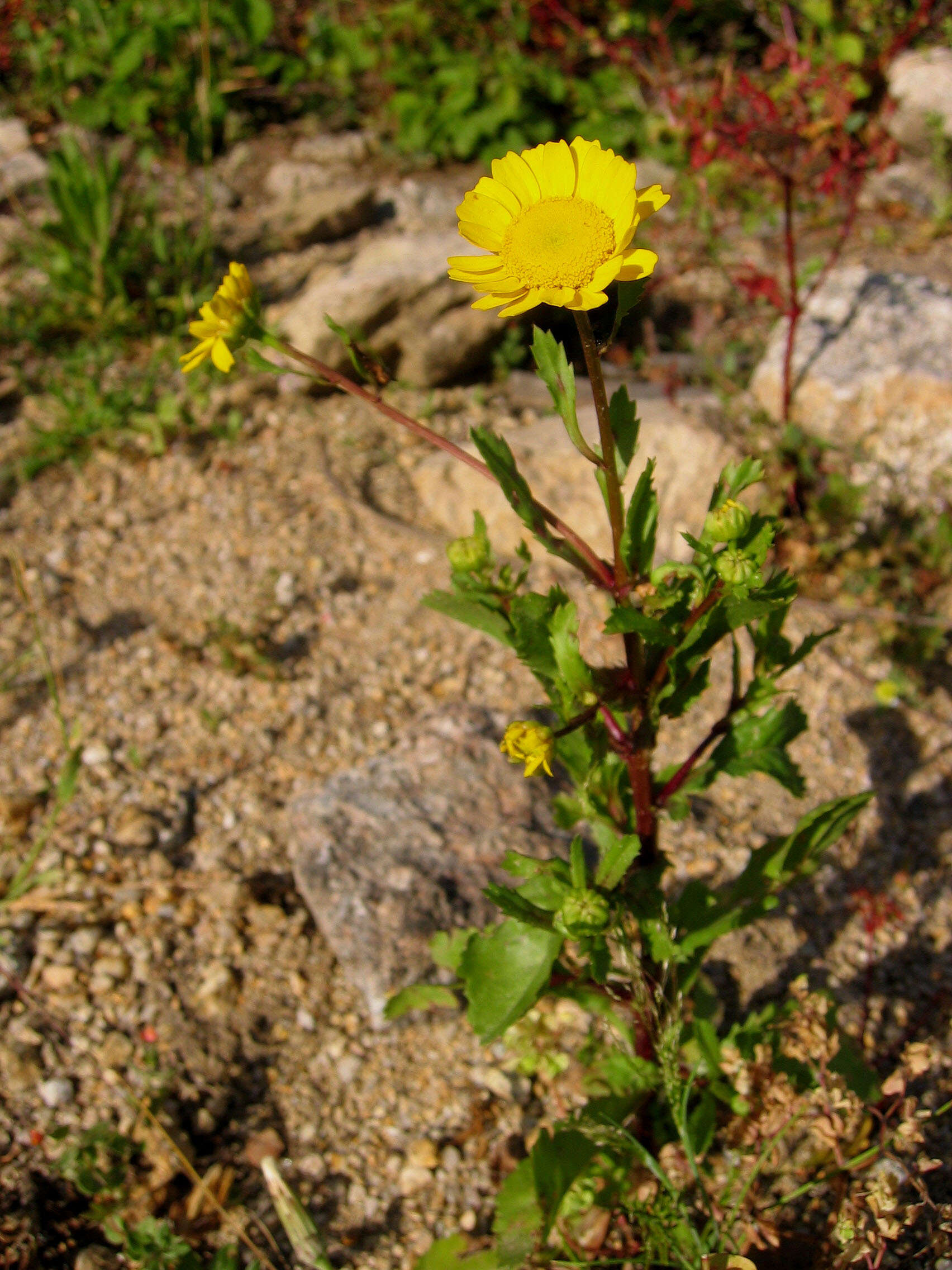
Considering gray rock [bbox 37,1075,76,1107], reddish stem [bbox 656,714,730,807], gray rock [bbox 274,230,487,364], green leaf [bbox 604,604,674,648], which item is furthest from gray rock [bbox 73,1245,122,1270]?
gray rock [bbox 274,230,487,364]

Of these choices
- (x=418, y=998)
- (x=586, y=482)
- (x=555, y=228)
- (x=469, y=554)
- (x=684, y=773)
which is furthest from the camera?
(x=586, y=482)

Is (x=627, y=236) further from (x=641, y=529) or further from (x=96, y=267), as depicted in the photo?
(x=96, y=267)

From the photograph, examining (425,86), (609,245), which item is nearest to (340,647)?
(609,245)

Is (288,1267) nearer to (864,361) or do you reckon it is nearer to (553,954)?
(553,954)

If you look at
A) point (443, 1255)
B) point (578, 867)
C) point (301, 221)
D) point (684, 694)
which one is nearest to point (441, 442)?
point (684, 694)

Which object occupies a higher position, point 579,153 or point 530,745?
point 579,153

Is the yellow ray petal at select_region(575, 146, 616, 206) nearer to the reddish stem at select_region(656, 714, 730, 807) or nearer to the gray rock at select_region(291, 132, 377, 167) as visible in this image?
the reddish stem at select_region(656, 714, 730, 807)

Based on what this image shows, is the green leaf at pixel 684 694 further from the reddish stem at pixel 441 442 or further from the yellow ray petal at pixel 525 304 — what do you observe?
the yellow ray petal at pixel 525 304
